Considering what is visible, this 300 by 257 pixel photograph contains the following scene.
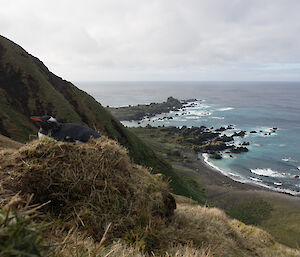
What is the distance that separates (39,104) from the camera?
3362 centimetres

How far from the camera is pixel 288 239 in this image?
78.9 feet

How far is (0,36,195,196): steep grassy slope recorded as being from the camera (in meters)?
29.4

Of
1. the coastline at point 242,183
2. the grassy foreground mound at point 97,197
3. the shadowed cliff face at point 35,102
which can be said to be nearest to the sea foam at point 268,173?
the coastline at point 242,183

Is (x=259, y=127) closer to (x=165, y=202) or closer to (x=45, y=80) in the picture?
(x=45, y=80)

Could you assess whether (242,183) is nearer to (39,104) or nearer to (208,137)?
(208,137)

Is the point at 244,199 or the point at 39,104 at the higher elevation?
the point at 39,104

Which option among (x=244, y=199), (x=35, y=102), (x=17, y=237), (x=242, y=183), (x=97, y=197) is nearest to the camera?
(x=17, y=237)

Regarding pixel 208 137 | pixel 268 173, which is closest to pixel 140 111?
pixel 208 137

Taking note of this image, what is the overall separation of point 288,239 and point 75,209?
94.0 feet

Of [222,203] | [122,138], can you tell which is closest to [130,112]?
[122,138]

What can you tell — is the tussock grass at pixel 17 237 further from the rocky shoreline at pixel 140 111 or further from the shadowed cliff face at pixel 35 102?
the rocky shoreline at pixel 140 111

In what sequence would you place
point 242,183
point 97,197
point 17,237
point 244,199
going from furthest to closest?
1. point 242,183
2. point 244,199
3. point 97,197
4. point 17,237

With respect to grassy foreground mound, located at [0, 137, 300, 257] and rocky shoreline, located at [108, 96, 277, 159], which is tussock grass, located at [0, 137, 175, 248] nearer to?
grassy foreground mound, located at [0, 137, 300, 257]

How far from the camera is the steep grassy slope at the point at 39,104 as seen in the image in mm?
29359
